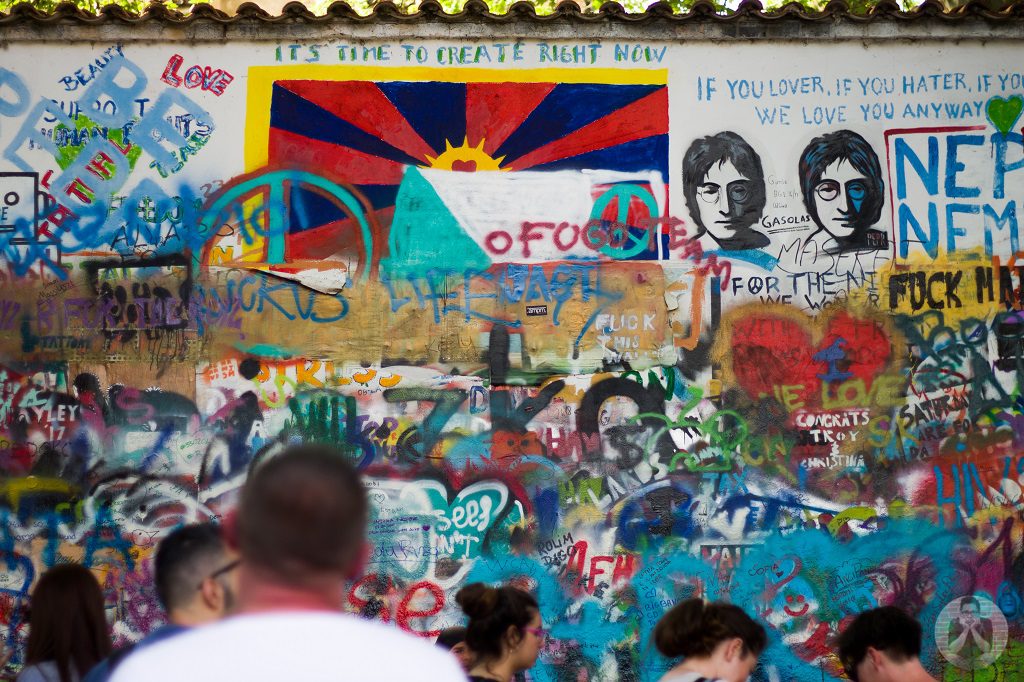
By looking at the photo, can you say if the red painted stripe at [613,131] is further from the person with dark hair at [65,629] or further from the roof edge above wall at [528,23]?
the person with dark hair at [65,629]

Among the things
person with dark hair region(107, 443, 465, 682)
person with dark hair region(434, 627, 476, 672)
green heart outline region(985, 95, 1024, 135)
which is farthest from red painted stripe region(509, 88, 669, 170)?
person with dark hair region(107, 443, 465, 682)

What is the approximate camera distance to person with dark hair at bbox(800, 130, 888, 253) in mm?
7852

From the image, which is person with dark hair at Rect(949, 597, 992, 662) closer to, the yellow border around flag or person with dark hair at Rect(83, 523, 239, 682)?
the yellow border around flag

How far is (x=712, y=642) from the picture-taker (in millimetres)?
4395

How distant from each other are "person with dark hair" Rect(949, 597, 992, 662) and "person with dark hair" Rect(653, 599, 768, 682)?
12.2 ft

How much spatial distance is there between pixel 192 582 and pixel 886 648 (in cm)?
292

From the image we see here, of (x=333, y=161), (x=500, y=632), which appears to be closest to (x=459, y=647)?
(x=500, y=632)

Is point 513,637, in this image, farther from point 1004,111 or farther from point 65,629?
point 1004,111

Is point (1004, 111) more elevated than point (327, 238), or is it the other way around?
point (1004, 111)

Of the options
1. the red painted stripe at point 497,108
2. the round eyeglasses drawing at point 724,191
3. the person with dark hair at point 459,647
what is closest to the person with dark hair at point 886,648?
the person with dark hair at point 459,647

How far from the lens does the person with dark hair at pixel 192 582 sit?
12.3 ft

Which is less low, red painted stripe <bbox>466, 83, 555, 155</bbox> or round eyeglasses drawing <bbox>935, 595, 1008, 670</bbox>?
red painted stripe <bbox>466, 83, 555, 155</bbox>

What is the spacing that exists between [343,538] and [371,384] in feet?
17.8

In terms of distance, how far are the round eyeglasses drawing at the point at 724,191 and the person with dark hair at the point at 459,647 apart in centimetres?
333
